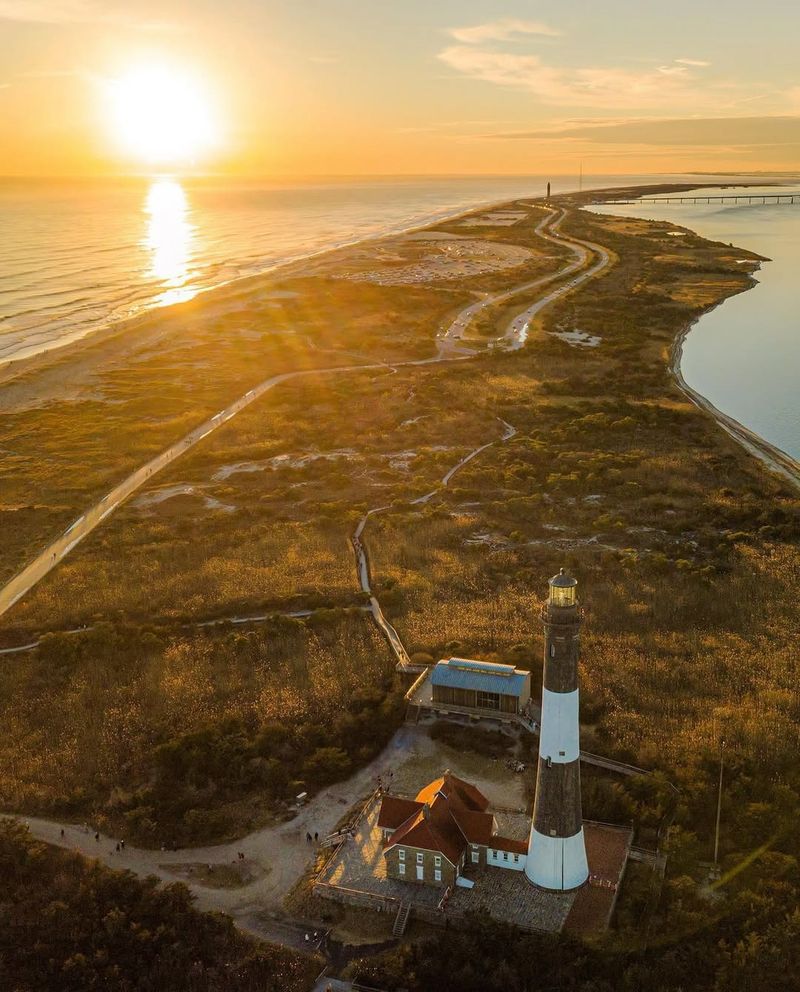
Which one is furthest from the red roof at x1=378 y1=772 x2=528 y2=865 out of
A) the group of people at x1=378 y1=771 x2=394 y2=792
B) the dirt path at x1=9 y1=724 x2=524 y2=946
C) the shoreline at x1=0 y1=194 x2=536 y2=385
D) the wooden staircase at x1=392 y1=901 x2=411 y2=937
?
the shoreline at x1=0 y1=194 x2=536 y2=385

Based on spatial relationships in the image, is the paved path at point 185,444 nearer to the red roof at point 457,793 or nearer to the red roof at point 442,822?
the red roof at point 442,822

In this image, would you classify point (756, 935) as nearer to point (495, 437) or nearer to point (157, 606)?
point (157, 606)

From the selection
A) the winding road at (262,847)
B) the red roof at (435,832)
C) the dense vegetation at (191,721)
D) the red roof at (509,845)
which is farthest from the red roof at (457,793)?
the dense vegetation at (191,721)

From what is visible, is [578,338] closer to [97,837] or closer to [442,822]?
[442,822]

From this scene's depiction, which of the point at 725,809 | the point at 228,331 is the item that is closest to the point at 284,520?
the point at 725,809

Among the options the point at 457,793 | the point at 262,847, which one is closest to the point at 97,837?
the point at 262,847

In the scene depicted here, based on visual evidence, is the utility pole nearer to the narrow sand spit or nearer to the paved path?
the paved path
